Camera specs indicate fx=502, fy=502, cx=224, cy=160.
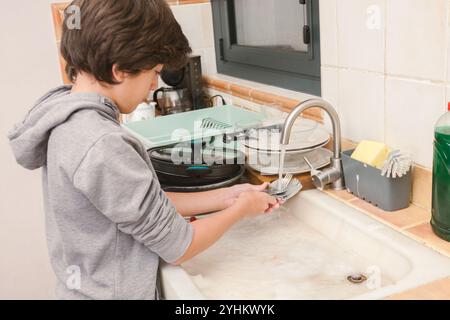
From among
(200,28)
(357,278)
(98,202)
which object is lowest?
(357,278)

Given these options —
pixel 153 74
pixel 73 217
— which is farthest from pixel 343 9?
pixel 73 217

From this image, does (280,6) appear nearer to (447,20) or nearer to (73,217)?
(447,20)

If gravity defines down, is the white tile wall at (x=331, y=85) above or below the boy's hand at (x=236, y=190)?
above

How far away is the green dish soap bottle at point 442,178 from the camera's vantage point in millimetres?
918

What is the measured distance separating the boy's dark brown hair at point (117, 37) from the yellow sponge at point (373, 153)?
1.67ft

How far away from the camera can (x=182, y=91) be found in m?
2.12

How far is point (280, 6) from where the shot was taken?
179 centimetres

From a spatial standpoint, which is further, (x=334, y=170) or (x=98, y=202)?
(x=334, y=170)

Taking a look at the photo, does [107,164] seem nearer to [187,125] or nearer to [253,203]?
[253,203]

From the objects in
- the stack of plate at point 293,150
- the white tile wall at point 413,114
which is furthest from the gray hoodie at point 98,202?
the white tile wall at point 413,114

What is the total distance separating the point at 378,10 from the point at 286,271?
24.0 inches

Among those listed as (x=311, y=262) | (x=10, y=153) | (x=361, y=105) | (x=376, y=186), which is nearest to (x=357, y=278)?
(x=311, y=262)

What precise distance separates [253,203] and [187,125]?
73 centimetres

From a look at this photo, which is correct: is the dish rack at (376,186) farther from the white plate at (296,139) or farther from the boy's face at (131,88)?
the boy's face at (131,88)
